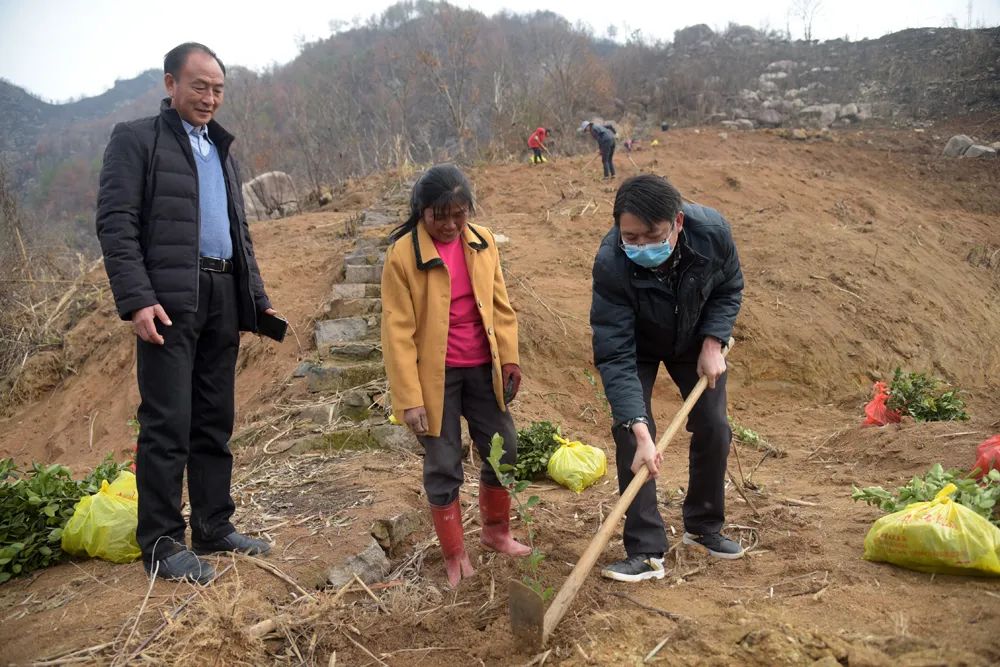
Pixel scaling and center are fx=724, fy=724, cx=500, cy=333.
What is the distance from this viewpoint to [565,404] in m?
5.48

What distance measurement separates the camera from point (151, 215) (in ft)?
8.55

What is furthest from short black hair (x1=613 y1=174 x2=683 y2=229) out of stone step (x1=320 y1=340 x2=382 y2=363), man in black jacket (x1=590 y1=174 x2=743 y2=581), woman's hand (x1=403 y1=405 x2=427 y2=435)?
stone step (x1=320 y1=340 x2=382 y2=363)

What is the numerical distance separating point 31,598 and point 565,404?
3599 millimetres

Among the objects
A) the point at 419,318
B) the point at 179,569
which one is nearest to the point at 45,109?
the point at 179,569

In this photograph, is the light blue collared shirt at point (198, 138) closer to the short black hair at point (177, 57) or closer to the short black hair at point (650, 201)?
the short black hair at point (177, 57)

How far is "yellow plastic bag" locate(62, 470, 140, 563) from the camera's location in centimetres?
286

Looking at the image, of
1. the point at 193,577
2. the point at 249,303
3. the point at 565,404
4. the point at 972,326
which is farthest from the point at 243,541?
the point at 972,326

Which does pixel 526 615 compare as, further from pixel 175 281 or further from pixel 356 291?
pixel 356 291

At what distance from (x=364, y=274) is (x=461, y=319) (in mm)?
4291

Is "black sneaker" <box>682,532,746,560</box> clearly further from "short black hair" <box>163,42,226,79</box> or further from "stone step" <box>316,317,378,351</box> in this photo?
"stone step" <box>316,317,378,351</box>

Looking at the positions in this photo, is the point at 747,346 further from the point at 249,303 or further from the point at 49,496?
the point at 49,496

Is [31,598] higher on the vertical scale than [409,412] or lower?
lower

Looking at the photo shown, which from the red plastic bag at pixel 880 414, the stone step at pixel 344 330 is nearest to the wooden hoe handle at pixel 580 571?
the red plastic bag at pixel 880 414

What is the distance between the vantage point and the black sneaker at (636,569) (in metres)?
2.58
